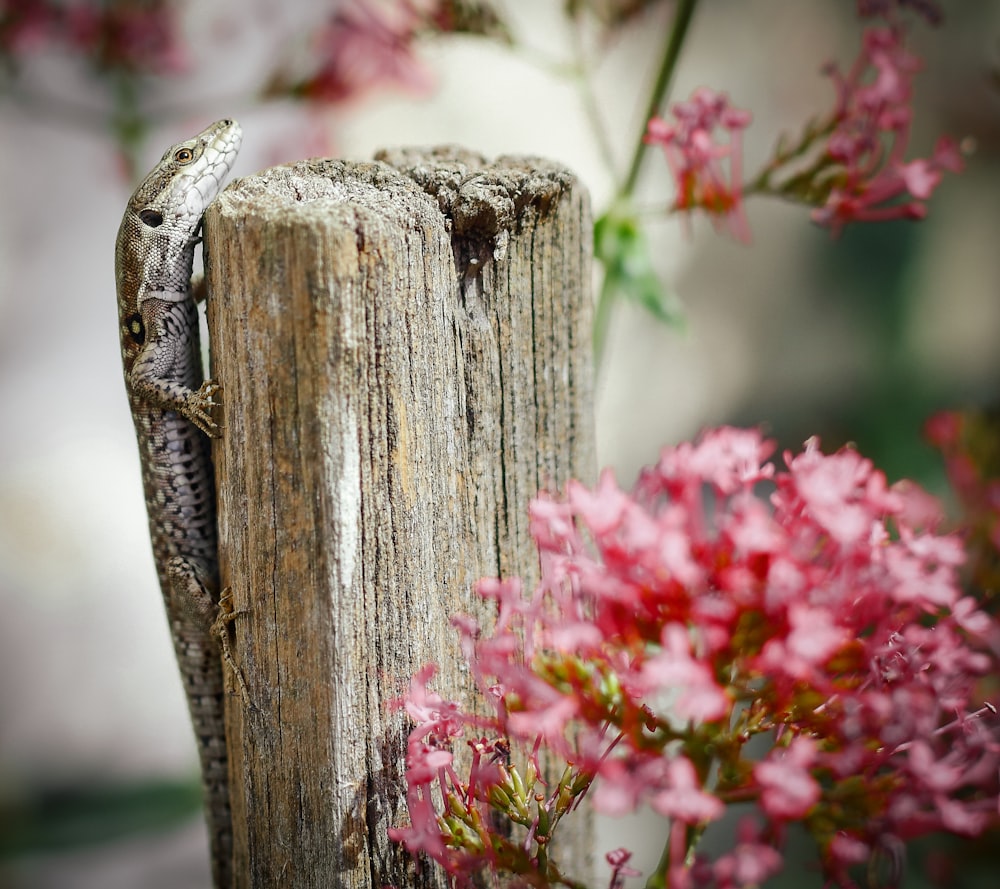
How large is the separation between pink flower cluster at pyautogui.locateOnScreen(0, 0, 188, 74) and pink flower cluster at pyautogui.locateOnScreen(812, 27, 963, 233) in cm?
175

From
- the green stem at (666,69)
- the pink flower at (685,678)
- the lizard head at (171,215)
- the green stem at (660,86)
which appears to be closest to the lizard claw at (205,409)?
the lizard head at (171,215)

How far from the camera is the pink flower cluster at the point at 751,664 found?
0.57 m

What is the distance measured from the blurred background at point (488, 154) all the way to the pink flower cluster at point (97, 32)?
622mm

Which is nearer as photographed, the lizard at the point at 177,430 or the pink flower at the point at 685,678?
the pink flower at the point at 685,678

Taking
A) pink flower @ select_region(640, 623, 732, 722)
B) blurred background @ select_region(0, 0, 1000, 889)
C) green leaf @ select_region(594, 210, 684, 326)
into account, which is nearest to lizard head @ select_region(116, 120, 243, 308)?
green leaf @ select_region(594, 210, 684, 326)

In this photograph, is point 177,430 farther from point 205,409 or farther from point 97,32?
point 97,32

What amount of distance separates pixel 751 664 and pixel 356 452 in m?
0.41

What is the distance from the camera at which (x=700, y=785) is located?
610 mm


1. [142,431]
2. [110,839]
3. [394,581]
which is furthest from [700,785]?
[110,839]

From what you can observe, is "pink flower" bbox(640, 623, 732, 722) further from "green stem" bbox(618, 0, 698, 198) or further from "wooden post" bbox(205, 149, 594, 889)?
"green stem" bbox(618, 0, 698, 198)

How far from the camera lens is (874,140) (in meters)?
1.17

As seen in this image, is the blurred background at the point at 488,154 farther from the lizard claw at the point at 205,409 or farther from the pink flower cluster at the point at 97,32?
the lizard claw at the point at 205,409

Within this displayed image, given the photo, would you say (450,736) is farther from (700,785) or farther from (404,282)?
(404,282)

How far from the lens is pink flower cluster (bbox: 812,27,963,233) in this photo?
1.15 m
